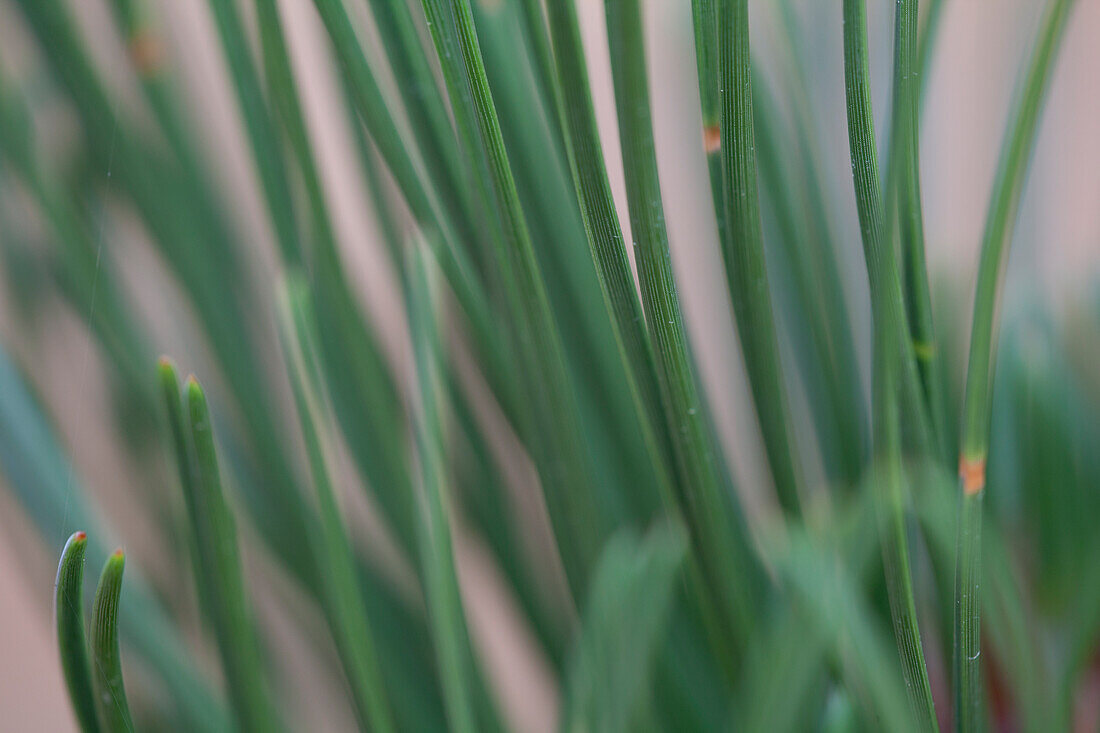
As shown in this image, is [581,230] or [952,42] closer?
[581,230]

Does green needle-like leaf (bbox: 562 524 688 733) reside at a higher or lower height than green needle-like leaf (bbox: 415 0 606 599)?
lower

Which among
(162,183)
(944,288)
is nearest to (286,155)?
(162,183)

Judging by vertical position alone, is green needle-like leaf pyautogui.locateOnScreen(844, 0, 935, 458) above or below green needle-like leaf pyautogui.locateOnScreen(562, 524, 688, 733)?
above

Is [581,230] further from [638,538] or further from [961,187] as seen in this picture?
[961,187]

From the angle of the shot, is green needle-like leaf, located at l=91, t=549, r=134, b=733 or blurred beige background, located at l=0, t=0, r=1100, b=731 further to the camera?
blurred beige background, located at l=0, t=0, r=1100, b=731

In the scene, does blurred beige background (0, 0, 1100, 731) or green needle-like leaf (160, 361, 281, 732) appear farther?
blurred beige background (0, 0, 1100, 731)
